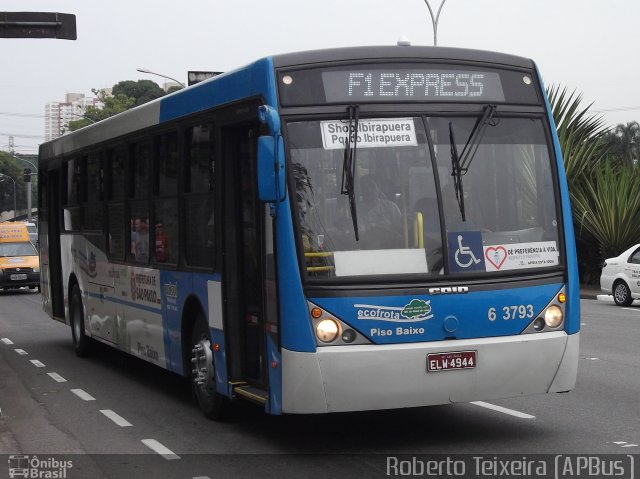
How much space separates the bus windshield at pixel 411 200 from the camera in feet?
26.2

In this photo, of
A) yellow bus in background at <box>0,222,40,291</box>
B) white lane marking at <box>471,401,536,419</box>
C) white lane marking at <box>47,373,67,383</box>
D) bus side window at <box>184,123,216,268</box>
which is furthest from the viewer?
yellow bus in background at <box>0,222,40,291</box>

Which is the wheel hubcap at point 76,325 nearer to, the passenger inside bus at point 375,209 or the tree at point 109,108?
the passenger inside bus at point 375,209

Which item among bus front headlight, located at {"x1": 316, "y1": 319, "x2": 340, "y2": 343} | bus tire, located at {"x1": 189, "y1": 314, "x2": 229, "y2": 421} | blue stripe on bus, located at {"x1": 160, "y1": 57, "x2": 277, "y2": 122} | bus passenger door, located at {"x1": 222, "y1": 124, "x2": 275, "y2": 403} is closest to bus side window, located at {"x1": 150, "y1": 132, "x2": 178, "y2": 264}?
blue stripe on bus, located at {"x1": 160, "y1": 57, "x2": 277, "y2": 122}

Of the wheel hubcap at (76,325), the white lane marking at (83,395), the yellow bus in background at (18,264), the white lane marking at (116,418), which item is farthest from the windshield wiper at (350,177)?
the yellow bus in background at (18,264)

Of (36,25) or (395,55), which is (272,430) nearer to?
(395,55)

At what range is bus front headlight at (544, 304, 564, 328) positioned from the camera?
27.5 feet

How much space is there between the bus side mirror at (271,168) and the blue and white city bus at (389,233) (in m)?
0.01

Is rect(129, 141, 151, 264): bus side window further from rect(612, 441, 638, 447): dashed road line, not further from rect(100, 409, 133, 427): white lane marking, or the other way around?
rect(612, 441, 638, 447): dashed road line

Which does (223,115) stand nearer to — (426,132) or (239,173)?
(239,173)

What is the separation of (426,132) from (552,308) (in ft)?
5.28

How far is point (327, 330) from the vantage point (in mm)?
7840

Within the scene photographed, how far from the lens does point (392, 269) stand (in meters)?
7.99

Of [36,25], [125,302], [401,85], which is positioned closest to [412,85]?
[401,85]

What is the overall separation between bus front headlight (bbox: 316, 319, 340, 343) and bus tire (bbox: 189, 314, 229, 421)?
Answer: 6.86ft
